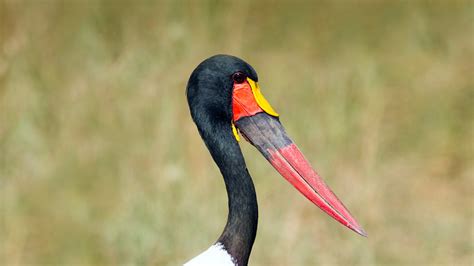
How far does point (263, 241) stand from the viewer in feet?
27.4

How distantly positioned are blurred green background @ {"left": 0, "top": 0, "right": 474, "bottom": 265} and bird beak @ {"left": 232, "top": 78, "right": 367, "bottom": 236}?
8.14 feet

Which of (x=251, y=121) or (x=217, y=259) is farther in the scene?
(x=251, y=121)

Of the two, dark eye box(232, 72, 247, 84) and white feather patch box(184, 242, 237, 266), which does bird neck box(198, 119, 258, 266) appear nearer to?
white feather patch box(184, 242, 237, 266)

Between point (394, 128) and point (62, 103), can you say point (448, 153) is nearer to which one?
point (394, 128)

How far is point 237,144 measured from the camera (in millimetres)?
5453

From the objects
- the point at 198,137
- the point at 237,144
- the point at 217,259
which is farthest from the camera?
the point at 198,137

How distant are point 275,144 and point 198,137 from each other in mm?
3351

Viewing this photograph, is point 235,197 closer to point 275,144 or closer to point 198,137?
point 275,144

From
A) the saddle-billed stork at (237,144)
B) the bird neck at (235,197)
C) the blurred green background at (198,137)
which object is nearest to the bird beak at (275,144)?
the saddle-billed stork at (237,144)

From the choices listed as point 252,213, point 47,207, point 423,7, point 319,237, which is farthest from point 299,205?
point 252,213

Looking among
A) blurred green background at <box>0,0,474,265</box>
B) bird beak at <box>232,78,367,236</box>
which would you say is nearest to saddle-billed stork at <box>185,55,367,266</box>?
bird beak at <box>232,78,367,236</box>

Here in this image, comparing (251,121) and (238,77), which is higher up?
(238,77)

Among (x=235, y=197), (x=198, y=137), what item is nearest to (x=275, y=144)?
(x=235, y=197)

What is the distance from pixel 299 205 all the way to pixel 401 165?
135cm
